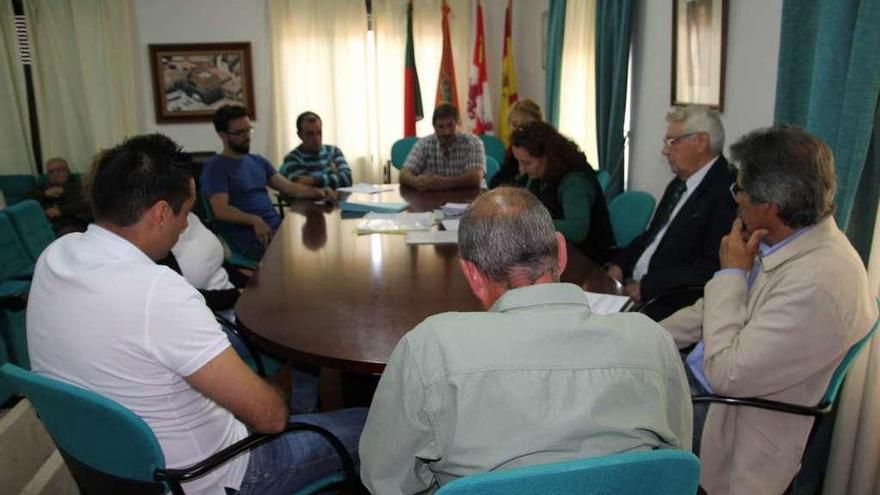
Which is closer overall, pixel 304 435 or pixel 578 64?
pixel 304 435

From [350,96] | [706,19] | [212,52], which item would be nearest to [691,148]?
[706,19]

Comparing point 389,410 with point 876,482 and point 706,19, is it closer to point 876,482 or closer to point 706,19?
point 876,482

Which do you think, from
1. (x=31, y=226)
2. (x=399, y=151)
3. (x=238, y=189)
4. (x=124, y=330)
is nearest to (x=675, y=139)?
(x=124, y=330)

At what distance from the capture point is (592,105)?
16.6 ft

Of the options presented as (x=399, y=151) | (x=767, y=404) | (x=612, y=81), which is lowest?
(x=767, y=404)

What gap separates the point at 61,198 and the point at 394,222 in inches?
158

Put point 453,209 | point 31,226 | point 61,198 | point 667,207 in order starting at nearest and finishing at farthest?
point 667,207 < point 453,209 < point 31,226 < point 61,198

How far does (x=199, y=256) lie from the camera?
7.28 ft

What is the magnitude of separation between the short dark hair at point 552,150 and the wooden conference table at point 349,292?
21.6 inches

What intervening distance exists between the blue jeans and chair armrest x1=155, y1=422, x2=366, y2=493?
0.17 ft

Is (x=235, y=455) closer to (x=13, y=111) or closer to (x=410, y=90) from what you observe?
(x=410, y=90)

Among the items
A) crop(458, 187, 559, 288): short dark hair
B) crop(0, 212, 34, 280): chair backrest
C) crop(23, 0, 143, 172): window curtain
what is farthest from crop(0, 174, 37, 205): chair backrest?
crop(458, 187, 559, 288): short dark hair

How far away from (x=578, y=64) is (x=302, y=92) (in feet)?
8.95

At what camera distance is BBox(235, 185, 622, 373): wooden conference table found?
5.28 ft
